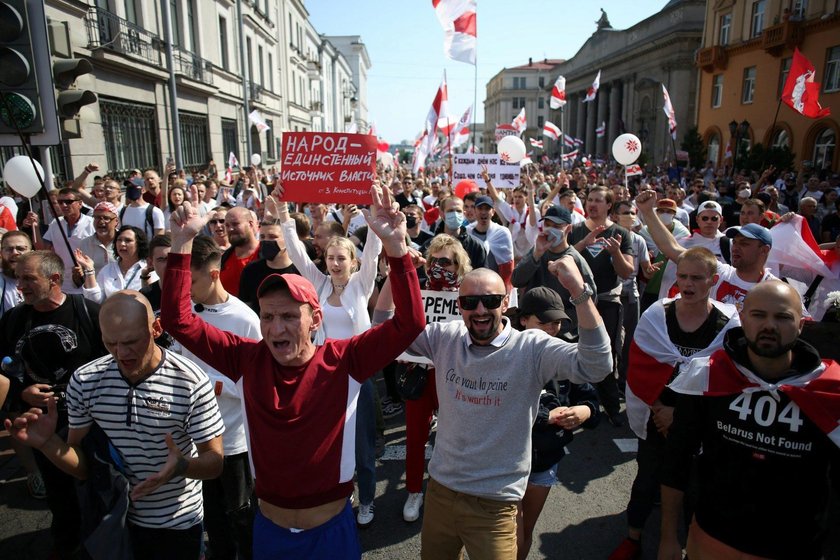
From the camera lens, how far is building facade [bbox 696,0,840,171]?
22078 millimetres

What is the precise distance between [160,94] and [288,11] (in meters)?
24.3

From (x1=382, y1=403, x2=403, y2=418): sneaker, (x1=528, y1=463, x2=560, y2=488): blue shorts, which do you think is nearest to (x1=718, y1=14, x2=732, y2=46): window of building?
(x1=382, y1=403, x2=403, y2=418): sneaker

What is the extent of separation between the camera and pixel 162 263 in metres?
3.91

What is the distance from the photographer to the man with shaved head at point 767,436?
86.9 inches

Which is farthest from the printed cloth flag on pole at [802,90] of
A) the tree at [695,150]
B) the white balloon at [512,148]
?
the tree at [695,150]

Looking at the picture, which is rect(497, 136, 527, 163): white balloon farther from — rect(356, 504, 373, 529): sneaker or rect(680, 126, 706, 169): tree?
rect(680, 126, 706, 169): tree

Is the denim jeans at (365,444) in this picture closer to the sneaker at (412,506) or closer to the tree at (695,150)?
the sneaker at (412,506)

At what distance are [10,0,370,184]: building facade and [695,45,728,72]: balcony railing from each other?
25.3 m

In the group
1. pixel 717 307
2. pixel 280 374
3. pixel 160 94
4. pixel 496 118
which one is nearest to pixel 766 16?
pixel 160 94

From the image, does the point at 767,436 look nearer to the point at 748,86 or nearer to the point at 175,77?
the point at 175,77

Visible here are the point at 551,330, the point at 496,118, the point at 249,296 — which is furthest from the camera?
the point at 496,118

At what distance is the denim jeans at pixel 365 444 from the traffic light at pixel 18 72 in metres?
3.22

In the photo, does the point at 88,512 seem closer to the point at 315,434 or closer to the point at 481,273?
the point at 315,434

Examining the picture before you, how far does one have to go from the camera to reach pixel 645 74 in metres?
42.8
